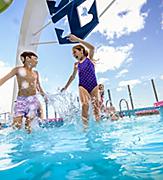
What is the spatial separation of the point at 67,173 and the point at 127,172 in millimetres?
280

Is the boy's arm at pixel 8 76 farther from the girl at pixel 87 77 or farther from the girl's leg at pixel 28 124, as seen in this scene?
the girl at pixel 87 77

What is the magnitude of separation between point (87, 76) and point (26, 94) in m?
0.98

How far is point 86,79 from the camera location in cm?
319

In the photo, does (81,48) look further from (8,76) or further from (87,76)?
(8,76)

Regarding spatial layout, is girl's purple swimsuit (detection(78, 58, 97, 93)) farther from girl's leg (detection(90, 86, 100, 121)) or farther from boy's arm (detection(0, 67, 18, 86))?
boy's arm (detection(0, 67, 18, 86))

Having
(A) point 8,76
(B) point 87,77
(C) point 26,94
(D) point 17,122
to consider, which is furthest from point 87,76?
(D) point 17,122

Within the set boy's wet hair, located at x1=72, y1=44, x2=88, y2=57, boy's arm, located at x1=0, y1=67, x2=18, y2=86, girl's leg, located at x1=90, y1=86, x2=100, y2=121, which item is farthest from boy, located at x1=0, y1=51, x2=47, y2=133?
girl's leg, located at x1=90, y1=86, x2=100, y2=121

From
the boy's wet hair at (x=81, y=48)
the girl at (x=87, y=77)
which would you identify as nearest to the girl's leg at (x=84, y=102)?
the girl at (x=87, y=77)

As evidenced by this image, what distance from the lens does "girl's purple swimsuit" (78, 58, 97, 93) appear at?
3.18 meters

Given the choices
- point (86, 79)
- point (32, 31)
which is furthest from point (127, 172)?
point (32, 31)

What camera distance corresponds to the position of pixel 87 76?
3203 mm

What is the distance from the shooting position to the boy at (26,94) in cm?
321

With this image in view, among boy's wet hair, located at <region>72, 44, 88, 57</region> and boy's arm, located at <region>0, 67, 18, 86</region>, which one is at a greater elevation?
boy's wet hair, located at <region>72, 44, 88, 57</region>

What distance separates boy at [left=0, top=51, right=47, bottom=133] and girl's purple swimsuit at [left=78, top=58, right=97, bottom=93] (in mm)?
766
